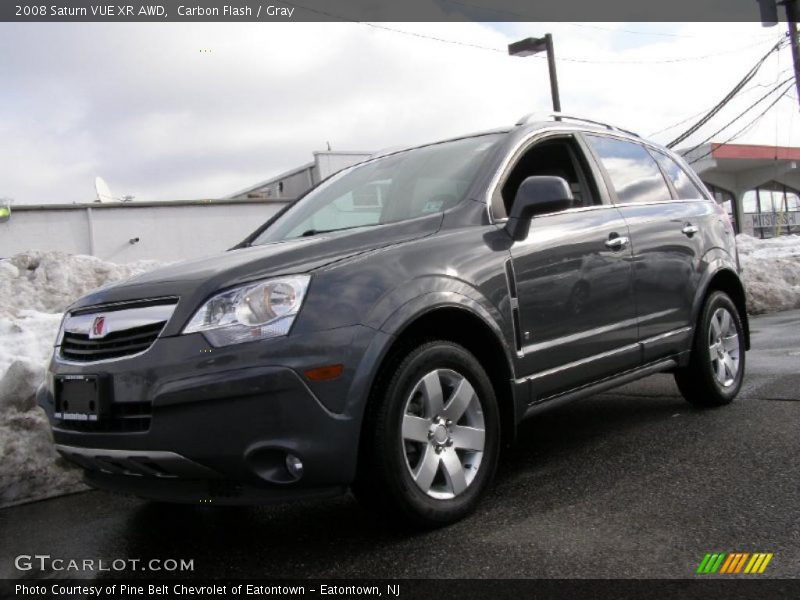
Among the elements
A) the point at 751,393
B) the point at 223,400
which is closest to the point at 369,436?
the point at 223,400

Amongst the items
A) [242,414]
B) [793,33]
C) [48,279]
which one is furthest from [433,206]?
[793,33]

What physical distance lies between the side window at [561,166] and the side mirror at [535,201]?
1.60 feet

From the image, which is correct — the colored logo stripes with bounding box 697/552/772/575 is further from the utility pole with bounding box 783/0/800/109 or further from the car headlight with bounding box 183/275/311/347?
the utility pole with bounding box 783/0/800/109

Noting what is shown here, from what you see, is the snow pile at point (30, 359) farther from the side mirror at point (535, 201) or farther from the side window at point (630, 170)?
the side window at point (630, 170)

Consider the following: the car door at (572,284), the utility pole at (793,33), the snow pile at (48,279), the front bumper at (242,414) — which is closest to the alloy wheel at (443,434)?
the front bumper at (242,414)

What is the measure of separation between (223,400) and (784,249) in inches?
554

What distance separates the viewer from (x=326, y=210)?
426 centimetres

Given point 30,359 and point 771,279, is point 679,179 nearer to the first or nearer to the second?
point 30,359

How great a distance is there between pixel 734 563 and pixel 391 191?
241cm

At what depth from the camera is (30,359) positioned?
4.93m

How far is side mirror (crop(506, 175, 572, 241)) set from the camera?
135 inches

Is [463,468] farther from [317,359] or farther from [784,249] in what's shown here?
[784,249]

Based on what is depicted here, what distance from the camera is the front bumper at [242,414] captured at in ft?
8.74

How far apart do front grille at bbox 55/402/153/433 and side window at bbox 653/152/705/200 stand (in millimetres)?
3787
